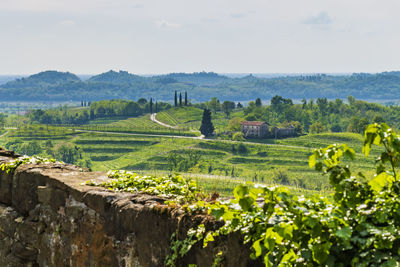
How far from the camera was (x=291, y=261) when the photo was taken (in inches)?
126

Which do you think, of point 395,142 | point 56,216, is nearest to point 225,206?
point 395,142

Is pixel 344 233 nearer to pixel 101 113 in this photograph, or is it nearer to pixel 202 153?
pixel 202 153

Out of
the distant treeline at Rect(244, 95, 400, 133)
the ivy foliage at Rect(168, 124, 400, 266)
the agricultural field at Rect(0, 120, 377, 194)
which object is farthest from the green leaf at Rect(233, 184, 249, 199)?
the distant treeline at Rect(244, 95, 400, 133)

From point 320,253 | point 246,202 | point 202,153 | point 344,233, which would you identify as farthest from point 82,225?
point 202,153

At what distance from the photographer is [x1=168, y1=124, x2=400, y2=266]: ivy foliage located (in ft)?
9.82

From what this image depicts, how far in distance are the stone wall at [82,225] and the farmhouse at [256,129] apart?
132813 mm

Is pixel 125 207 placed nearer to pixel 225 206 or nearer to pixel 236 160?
pixel 225 206

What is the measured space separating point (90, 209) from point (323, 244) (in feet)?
9.50

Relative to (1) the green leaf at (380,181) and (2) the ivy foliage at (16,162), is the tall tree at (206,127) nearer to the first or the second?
(2) the ivy foliage at (16,162)

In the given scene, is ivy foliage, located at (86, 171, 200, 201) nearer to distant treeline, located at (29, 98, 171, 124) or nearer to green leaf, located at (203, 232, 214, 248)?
green leaf, located at (203, 232, 214, 248)

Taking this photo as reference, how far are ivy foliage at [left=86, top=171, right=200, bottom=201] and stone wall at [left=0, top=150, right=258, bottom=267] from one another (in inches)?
8.4

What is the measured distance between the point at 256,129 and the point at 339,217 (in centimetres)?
13709

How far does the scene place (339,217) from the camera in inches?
123

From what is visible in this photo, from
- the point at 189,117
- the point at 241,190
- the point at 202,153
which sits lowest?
the point at 202,153
